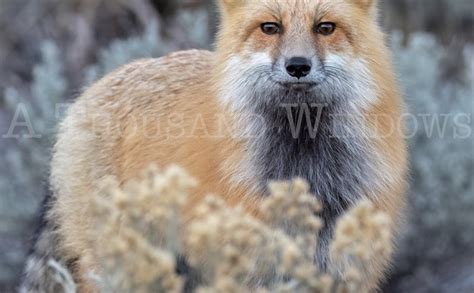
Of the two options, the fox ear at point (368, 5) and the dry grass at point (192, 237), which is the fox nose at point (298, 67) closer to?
the fox ear at point (368, 5)

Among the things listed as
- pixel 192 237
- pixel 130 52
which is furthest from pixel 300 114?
pixel 130 52

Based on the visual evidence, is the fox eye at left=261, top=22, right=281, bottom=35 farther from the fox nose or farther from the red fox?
the fox nose

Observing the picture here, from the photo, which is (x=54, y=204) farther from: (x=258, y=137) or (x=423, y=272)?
(x=423, y=272)

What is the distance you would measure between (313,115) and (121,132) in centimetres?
155

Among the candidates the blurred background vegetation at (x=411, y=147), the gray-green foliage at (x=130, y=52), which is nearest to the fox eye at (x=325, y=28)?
the blurred background vegetation at (x=411, y=147)

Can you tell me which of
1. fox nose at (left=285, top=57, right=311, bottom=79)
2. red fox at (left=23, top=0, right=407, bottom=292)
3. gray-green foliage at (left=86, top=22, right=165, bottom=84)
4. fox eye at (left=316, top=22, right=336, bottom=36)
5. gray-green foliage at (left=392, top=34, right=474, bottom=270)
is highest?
fox eye at (left=316, top=22, right=336, bottom=36)

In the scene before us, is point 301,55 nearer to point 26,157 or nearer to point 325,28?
point 325,28

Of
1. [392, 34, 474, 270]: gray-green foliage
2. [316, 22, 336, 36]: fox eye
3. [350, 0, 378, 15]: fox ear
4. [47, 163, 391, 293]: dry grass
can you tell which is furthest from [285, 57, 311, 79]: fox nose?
[392, 34, 474, 270]: gray-green foliage

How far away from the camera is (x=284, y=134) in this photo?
17.0 feet

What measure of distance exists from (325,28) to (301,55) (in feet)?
1.07

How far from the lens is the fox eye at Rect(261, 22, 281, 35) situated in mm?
4969

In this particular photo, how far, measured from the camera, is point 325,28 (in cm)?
496

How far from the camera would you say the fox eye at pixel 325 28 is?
4.95 meters

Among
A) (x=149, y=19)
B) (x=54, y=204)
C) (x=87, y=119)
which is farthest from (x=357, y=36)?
(x=149, y=19)
